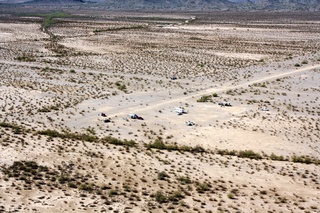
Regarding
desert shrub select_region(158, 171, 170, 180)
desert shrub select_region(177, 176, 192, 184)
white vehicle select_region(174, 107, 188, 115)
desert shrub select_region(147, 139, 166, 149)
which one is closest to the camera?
desert shrub select_region(177, 176, 192, 184)

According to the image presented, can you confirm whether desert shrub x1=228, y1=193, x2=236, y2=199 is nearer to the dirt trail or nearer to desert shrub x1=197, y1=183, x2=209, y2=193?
desert shrub x1=197, y1=183, x2=209, y2=193

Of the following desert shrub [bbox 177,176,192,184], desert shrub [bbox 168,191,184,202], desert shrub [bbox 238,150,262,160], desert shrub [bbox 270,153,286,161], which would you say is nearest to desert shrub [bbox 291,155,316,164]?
desert shrub [bbox 270,153,286,161]

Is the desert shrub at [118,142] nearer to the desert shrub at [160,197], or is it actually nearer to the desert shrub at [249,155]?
the desert shrub at [249,155]

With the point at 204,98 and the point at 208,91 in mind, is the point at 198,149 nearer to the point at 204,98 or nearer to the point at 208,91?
the point at 204,98

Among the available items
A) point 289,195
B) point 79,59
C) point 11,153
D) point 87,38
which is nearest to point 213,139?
point 289,195

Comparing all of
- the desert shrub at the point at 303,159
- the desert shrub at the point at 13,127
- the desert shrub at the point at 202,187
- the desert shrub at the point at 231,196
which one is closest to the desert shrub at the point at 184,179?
the desert shrub at the point at 202,187

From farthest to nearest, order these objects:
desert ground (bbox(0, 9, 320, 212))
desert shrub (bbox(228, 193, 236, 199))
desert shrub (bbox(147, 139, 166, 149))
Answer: desert shrub (bbox(147, 139, 166, 149)), desert shrub (bbox(228, 193, 236, 199)), desert ground (bbox(0, 9, 320, 212))

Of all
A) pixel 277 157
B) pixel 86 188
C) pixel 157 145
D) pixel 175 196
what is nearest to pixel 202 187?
pixel 175 196

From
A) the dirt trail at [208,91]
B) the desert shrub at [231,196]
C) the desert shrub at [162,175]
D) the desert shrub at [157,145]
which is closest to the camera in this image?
the desert shrub at [231,196]
